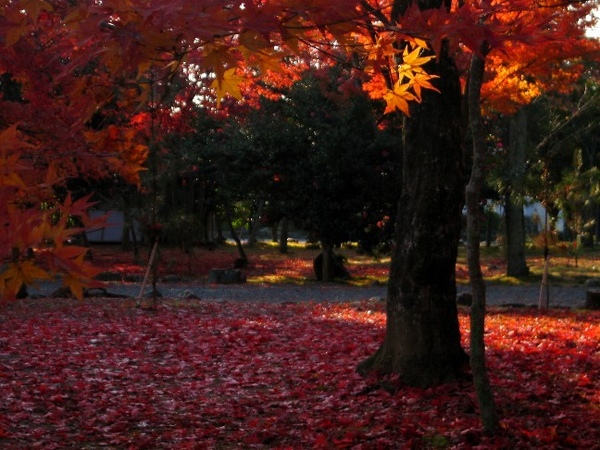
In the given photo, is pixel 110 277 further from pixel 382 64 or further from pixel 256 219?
pixel 382 64

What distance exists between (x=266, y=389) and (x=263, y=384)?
0.20 m

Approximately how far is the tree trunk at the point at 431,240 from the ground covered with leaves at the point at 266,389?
274 mm

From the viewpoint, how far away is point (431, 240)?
7207 mm

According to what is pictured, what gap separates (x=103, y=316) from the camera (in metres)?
12.6

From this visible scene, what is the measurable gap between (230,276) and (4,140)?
19291 mm

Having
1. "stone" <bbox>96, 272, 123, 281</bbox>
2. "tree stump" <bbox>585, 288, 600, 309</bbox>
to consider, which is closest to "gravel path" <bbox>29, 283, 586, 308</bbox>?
"stone" <bbox>96, 272, 123, 281</bbox>

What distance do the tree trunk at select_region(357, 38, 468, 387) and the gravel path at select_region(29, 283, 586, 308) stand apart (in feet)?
32.4

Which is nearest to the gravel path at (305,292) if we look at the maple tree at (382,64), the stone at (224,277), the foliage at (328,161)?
the stone at (224,277)

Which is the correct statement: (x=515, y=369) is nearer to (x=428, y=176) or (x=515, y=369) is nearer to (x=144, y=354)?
(x=428, y=176)

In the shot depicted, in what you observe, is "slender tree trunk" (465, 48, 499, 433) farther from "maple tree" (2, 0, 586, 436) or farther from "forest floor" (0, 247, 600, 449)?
"maple tree" (2, 0, 586, 436)

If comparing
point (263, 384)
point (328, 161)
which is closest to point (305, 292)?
point (328, 161)

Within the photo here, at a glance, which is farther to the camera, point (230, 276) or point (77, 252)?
point (230, 276)

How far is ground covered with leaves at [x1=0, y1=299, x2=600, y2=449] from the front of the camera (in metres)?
Answer: 6.19

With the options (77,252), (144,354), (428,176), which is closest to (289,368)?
(144,354)
